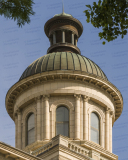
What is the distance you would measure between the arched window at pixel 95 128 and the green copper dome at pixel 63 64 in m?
4.02

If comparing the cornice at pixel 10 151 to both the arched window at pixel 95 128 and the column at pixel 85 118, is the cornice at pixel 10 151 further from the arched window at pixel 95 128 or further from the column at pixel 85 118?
the arched window at pixel 95 128

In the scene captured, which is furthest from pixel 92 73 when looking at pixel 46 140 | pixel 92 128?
pixel 46 140

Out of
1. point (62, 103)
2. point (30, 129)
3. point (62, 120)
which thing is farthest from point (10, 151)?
point (30, 129)

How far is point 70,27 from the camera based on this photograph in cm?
5012

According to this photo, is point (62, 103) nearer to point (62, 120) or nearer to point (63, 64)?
point (62, 120)

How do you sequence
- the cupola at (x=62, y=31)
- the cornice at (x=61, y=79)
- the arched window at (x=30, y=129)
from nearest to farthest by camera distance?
the arched window at (x=30, y=129)
the cornice at (x=61, y=79)
the cupola at (x=62, y=31)

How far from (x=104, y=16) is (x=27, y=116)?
30401 millimetres

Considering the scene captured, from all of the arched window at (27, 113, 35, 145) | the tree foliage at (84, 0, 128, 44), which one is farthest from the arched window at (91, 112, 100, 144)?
the tree foliage at (84, 0, 128, 44)

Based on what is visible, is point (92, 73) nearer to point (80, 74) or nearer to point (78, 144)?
point (80, 74)

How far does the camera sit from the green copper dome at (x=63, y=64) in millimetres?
44106

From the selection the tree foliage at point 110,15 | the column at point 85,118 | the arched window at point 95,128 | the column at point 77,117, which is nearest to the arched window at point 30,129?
the column at point 77,117

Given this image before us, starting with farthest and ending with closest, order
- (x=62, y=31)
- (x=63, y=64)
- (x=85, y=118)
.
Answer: (x=62, y=31) → (x=63, y=64) → (x=85, y=118)

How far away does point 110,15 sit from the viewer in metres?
14.1

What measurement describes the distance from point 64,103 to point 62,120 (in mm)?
1507
